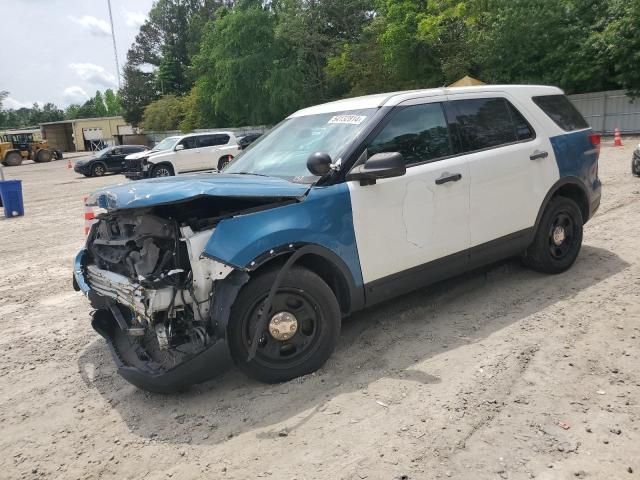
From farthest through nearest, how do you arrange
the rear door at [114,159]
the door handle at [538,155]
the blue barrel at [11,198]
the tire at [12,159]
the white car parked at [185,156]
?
the tire at [12,159], the rear door at [114,159], the white car parked at [185,156], the blue barrel at [11,198], the door handle at [538,155]

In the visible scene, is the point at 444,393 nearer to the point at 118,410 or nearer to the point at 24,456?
the point at 118,410

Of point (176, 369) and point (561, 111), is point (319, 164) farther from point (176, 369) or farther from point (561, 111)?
point (561, 111)

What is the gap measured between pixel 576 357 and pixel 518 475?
4.66ft

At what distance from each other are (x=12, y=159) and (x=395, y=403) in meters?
46.1

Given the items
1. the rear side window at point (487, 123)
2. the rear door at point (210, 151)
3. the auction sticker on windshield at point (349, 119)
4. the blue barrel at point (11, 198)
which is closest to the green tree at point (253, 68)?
the rear door at point (210, 151)

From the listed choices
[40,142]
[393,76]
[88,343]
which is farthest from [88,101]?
[88,343]

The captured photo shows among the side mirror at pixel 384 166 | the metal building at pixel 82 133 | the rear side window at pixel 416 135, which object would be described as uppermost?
the metal building at pixel 82 133

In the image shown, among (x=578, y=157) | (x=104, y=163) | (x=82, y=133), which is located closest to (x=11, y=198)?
(x=578, y=157)

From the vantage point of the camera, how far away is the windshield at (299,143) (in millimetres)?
4035

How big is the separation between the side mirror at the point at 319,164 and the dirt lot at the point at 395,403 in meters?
1.39

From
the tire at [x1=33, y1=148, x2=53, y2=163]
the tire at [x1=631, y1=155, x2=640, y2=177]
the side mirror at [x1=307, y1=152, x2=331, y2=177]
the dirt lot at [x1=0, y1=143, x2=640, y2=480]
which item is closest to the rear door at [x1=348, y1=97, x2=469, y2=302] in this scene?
the side mirror at [x1=307, y1=152, x2=331, y2=177]

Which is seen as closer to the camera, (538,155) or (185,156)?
(538,155)

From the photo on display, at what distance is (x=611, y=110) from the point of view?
84.4 ft

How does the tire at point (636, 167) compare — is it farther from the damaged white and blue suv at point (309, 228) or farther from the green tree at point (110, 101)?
the green tree at point (110, 101)
